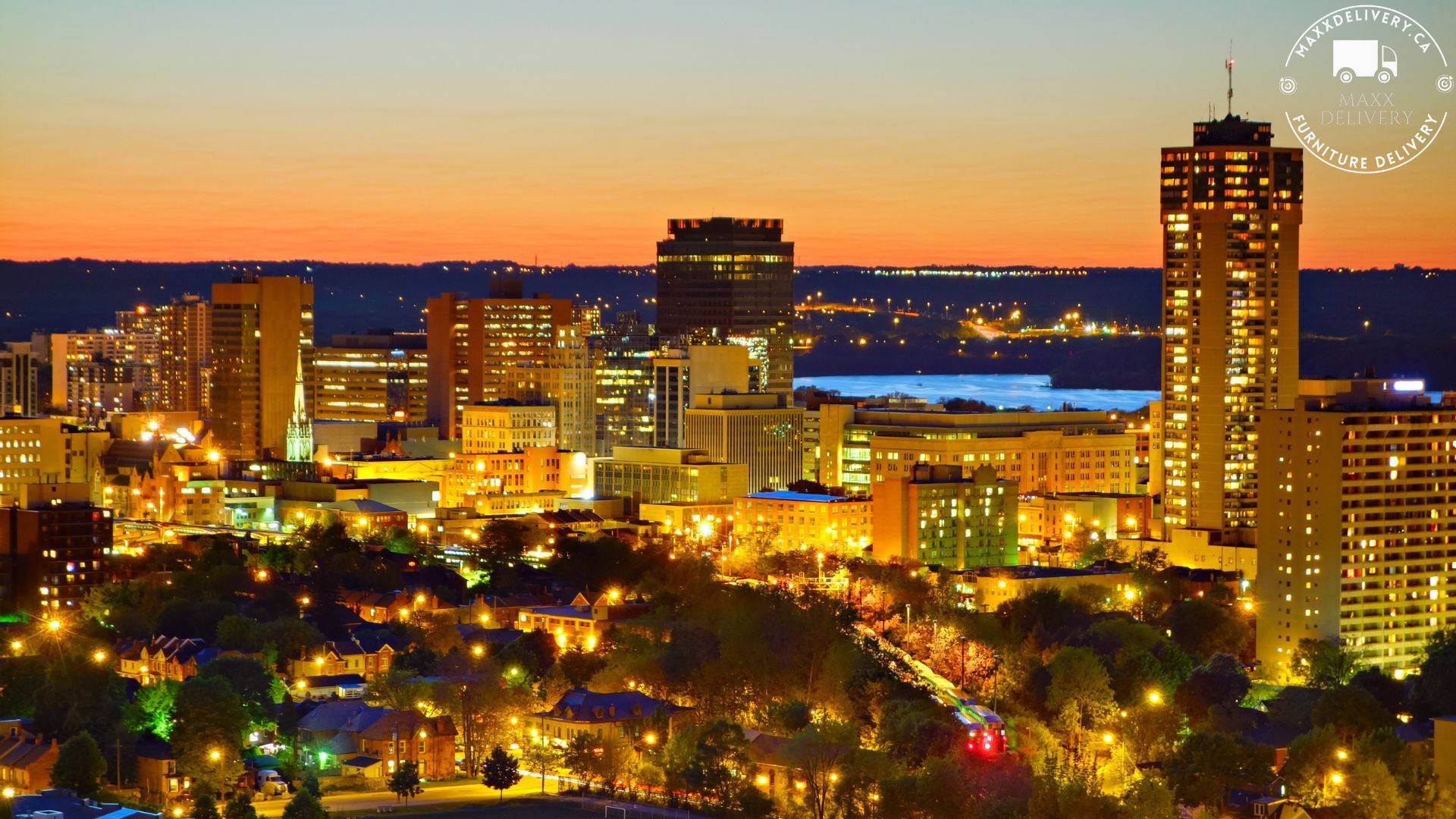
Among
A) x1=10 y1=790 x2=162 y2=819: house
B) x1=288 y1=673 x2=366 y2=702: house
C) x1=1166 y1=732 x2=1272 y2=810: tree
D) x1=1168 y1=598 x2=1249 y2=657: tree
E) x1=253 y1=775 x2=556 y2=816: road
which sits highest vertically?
x1=1168 y1=598 x2=1249 y2=657: tree

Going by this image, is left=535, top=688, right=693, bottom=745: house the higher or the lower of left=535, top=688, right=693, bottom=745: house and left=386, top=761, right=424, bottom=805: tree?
the higher

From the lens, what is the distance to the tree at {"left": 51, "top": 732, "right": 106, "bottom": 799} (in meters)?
67.2

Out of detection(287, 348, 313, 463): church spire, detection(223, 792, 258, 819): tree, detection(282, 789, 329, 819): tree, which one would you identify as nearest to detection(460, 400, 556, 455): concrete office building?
detection(287, 348, 313, 463): church spire

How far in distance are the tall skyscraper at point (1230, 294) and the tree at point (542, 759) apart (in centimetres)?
4531

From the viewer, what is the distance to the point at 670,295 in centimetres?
17500

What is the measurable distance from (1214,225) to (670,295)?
218 feet

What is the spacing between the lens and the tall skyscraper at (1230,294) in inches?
4424

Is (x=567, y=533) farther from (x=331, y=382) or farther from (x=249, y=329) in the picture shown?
(x=331, y=382)

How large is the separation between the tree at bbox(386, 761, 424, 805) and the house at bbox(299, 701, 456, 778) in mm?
1695

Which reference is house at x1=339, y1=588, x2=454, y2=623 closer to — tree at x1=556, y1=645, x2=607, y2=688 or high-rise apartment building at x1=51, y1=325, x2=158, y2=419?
tree at x1=556, y1=645, x2=607, y2=688

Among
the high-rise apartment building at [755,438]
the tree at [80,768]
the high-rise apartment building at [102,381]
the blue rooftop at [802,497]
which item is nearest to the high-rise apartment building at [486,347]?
the high-rise apartment building at [755,438]

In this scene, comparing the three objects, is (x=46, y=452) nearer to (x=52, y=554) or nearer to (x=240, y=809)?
(x=52, y=554)

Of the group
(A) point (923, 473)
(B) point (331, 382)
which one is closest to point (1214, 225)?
→ (A) point (923, 473)

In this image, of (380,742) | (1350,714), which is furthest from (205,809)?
(1350,714)
